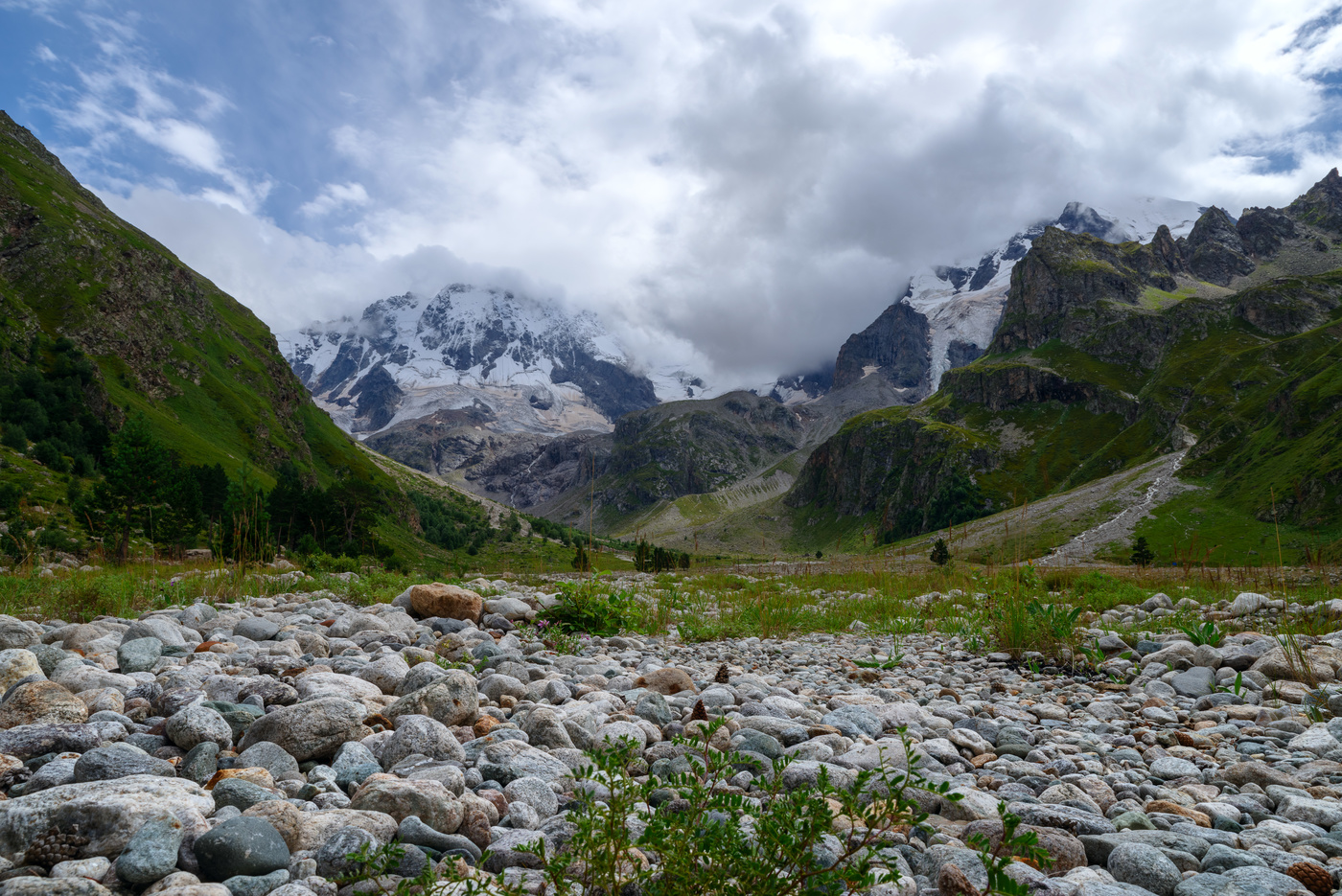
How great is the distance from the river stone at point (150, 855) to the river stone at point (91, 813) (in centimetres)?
10

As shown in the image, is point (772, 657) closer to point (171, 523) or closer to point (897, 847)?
point (897, 847)

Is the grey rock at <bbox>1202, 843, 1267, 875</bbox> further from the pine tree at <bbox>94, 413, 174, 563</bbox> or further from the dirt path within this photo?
the dirt path

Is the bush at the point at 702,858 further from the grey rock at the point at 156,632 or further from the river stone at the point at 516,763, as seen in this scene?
the grey rock at the point at 156,632

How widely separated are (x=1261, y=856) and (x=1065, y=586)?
54.6 feet

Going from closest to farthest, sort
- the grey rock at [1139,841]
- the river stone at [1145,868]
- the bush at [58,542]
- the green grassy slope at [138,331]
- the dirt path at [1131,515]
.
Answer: the river stone at [1145,868], the grey rock at [1139,841], the bush at [58,542], the green grassy slope at [138,331], the dirt path at [1131,515]

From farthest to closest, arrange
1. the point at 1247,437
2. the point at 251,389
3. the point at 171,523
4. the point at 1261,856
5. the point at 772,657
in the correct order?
the point at 251,389 < the point at 1247,437 < the point at 171,523 < the point at 772,657 < the point at 1261,856

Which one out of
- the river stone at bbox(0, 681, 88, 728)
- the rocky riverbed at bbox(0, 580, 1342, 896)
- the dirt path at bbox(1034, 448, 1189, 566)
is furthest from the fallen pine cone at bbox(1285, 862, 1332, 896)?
the dirt path at bbox(1034, 448, 1189, 566)

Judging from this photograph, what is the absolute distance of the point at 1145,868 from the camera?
10.5ft

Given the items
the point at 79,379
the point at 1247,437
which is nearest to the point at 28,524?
the point at 79,379

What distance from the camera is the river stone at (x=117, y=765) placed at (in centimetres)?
335

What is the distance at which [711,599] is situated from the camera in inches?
639

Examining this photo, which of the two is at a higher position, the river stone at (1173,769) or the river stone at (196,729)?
the river stone at (196,729)

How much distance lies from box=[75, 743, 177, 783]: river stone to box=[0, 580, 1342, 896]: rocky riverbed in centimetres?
1

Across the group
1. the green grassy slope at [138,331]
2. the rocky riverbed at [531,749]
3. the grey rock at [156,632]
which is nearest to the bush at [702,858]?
the rocky riverbed at [531,749]
